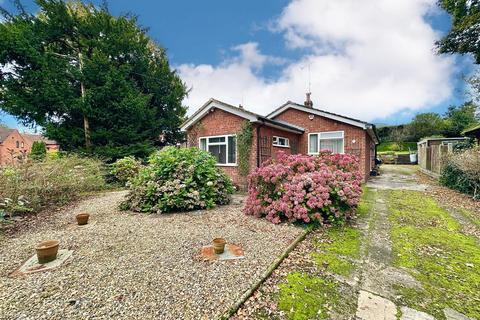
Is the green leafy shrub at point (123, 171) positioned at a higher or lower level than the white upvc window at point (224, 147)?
lower

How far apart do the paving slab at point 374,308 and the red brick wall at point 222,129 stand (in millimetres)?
7253

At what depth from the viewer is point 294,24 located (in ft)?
33.8

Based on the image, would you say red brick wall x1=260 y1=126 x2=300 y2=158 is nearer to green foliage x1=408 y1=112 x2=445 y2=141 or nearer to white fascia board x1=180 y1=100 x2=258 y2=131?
white fascia board x1=180 y1=100 x2=258 y2=131

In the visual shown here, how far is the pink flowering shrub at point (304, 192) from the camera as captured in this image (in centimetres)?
491

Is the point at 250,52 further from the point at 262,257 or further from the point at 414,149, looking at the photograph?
the point at 414,149

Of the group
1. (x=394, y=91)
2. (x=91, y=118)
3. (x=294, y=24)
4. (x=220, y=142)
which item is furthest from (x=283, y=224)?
(x=394, y=91)

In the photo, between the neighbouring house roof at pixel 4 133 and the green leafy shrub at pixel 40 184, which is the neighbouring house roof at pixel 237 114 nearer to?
the green leafy shrub at pixel 40 184

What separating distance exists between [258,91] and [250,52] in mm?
3976

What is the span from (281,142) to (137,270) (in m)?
9.63

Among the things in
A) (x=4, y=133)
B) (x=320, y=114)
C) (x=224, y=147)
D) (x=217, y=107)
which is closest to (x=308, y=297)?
(x=224, y=147)

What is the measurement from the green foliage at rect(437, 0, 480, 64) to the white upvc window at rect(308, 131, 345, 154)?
7886 millimetres

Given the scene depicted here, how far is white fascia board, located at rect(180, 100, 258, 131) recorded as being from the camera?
31.1ft

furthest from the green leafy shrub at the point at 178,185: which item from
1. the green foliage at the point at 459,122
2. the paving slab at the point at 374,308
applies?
the green foliage at the point at 459,122

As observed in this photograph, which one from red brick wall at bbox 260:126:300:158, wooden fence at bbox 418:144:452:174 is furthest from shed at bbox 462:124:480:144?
red brick wall at bbox 260:126:300:158
